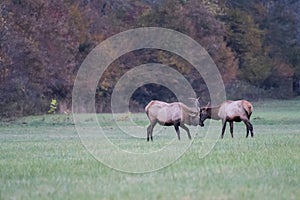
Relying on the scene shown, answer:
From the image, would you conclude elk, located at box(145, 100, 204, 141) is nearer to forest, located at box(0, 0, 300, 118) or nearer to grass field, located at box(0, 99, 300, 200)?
Result: grass field, located at box(0, 99, 300, 200)

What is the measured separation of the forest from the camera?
43.8 meters

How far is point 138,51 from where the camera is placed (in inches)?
2266

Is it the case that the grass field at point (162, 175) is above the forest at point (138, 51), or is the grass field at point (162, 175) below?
below

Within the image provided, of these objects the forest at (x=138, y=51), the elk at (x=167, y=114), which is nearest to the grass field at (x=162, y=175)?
the elk at (x=167, y=114)

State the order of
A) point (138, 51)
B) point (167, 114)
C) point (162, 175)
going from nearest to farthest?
point (162, 175) < point (167, 114) < point (138, 51)

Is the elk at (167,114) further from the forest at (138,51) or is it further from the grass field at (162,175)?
the forest at (138,51)

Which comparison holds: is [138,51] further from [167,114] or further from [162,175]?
[162,175]

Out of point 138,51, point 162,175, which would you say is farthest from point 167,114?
point 138,51

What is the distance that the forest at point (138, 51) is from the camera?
144 feet

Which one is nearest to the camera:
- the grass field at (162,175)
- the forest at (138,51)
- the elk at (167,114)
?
the grass field at (162,175)

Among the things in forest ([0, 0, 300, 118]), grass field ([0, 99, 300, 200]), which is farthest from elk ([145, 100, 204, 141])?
forest ([0, 0, 300, 118])

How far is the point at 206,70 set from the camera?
57.6 m

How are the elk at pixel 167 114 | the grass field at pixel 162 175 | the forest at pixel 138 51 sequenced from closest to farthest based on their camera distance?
the grass field at pixel 162 175, the elk at pixel 167 114, the forest at pixel 138 51

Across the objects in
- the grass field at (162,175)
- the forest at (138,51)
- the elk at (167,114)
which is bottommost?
the grass field at (162,175)
